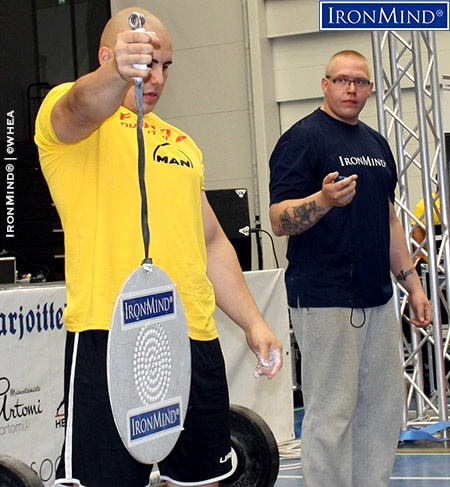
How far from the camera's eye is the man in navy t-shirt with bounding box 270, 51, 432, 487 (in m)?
3.25

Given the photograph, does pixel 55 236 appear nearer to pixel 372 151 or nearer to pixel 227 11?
pixel 227 11

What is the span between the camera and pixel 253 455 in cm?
331

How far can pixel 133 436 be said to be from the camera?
188cm

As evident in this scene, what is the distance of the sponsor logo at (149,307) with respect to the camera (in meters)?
1.87

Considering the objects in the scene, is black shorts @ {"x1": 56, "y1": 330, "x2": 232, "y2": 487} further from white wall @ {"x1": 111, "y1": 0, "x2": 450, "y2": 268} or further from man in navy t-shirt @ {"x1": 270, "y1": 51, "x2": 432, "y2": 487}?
white wall @ {"x1": 111, "y1": 0, "x2": 450, "y2": 268}

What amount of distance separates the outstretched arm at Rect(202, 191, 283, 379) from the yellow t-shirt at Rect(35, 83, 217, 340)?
265mm

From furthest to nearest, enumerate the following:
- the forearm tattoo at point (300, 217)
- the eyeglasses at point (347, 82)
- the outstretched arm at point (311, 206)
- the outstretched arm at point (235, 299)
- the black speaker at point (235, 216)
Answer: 1. the black speaker at point (235, 216)
2. the eyeglasses at point (347, 82)
3. the forearm tattoo at point (300, 217)
4. the outstretched arm at point (311, 206)
5. the outstretched arm at point (235, 299)

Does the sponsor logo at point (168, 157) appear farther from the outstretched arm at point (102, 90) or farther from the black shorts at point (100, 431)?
the black shorts at point (100, 431)

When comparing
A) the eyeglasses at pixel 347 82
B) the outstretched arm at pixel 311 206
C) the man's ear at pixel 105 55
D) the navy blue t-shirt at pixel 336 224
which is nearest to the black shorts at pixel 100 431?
the man's ear at pixel 105 55

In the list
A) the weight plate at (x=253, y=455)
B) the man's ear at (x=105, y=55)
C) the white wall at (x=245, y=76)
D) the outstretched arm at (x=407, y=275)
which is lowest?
the weight plate at (x=253, y=455)

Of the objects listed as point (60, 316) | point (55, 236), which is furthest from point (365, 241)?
point (55, 236)

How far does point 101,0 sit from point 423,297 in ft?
25.9

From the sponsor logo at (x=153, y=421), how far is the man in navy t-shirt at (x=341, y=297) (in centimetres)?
133

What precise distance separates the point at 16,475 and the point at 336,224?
139 centimetres
